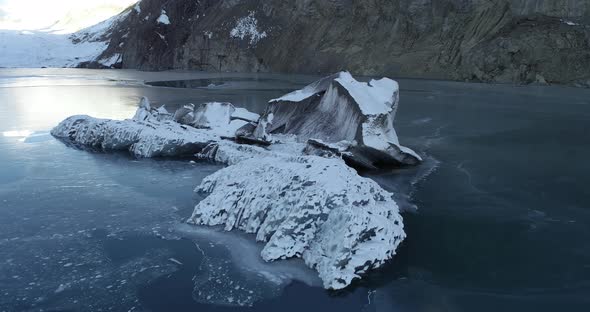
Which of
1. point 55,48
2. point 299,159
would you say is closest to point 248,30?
point 299,159

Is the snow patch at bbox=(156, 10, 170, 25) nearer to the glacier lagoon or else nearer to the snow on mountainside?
the snow on mountainside

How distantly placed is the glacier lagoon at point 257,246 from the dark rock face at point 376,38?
86.7 ft

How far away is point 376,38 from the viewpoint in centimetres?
4769

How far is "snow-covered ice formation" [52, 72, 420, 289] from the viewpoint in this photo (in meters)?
5.95

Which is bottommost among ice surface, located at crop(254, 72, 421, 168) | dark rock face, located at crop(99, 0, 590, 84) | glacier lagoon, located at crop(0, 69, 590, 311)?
glacier lagoon, located at crop(0, 69, 590, 311)

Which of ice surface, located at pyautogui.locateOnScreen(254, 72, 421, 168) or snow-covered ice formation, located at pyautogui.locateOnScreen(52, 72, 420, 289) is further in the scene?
ice surface, located at pyautogui.locateOnScreen(254, 72, 421, 168)

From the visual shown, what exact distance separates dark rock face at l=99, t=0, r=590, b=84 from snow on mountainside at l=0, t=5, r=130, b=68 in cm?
1545

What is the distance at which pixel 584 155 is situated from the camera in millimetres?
11266

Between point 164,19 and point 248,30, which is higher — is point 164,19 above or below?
above

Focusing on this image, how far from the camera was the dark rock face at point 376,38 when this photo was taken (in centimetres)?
3512

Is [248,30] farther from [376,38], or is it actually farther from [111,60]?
[111,60]

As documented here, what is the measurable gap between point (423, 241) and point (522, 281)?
1.36 meters

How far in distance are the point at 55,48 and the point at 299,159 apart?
105012mm

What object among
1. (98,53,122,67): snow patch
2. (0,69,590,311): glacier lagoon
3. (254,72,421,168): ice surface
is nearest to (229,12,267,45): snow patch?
(98,53,122,67): snow patch
